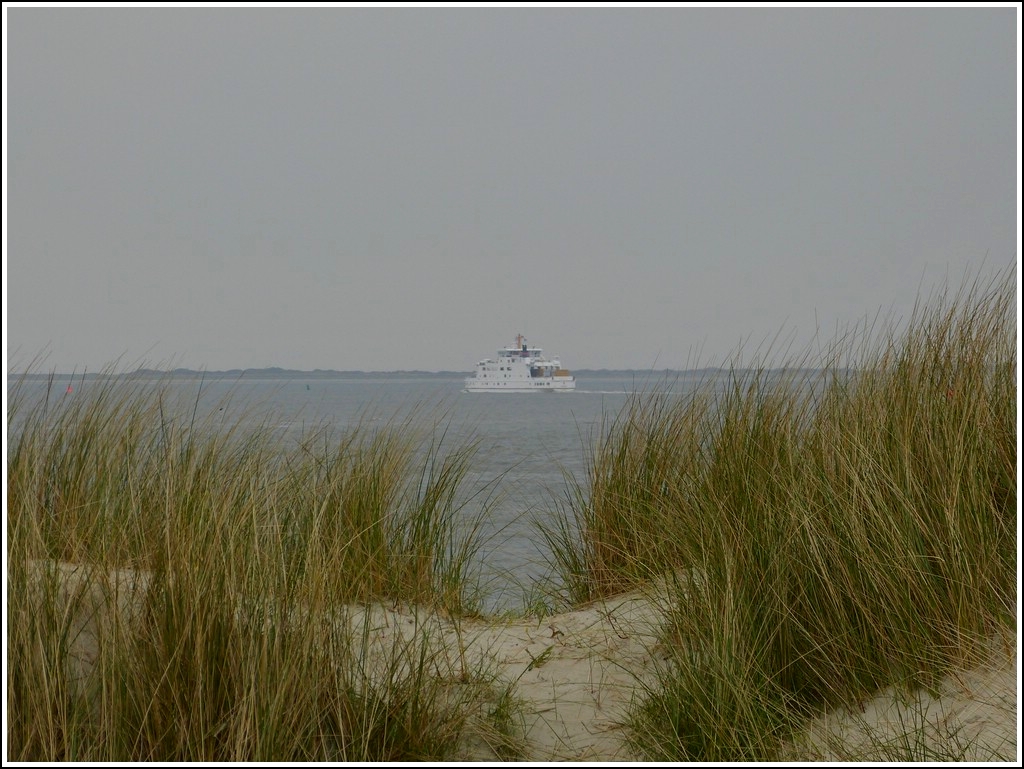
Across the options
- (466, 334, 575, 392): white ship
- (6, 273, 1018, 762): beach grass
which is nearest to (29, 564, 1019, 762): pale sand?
(6, 273, 1018, 762): beach grass

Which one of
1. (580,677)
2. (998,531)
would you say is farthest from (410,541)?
(998,531)

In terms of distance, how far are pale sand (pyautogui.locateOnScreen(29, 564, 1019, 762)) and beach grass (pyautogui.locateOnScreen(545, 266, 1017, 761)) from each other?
83mm

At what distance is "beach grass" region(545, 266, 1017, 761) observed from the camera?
210 centimetres

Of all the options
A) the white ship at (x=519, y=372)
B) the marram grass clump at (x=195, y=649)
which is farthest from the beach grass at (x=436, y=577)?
the white ship at (x=519, y=372)

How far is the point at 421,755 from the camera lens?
2035mm

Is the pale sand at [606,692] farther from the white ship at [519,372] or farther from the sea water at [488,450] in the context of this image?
the white ship at [519,372]

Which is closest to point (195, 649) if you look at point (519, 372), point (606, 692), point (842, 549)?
point (606, 692)

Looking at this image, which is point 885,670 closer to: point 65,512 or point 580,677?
point 580,677

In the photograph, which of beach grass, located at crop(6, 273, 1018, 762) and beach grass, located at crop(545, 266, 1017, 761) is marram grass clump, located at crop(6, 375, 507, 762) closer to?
beach grass, located at crop(6, 273, 1018, 762)

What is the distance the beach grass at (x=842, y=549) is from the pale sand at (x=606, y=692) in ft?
0.27

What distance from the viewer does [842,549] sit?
231cm

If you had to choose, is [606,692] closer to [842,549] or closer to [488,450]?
[842,549]

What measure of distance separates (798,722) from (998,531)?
80cm

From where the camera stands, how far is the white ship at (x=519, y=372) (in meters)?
41.5
